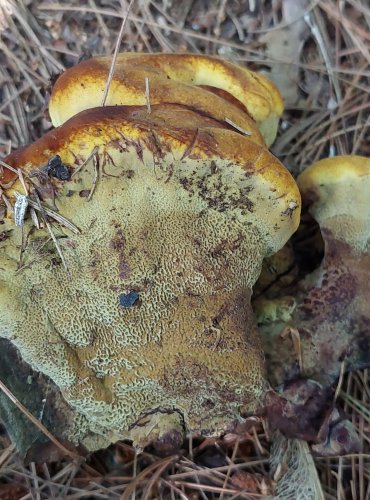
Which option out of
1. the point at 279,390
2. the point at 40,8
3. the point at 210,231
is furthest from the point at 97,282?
the point at 40,8

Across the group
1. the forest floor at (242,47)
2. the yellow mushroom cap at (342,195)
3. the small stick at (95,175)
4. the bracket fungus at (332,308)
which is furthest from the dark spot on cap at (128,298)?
the forest floor at (242,47)

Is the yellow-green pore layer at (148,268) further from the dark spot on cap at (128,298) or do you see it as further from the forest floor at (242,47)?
the forest floor at (242,47)

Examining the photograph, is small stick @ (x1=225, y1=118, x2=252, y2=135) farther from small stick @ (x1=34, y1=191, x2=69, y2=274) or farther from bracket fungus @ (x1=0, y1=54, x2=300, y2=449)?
small stick @ (x1=34, y1=191, x2=69, y2=274)

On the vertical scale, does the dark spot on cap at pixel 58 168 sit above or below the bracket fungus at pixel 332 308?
above

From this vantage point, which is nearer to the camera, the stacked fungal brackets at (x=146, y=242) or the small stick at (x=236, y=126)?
the stacked fungal brackets at (x=146, y=242)

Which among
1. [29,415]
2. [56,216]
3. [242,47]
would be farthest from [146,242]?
[242,47]

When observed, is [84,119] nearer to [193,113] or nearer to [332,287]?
[193,113]

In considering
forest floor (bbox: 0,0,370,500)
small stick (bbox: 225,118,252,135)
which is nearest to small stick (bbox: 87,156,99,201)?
small stick (bbox: 225,118,252,135)
